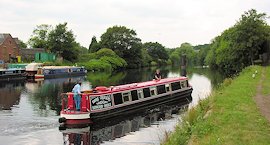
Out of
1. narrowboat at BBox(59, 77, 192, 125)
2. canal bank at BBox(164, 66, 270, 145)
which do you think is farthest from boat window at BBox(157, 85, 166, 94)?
canal bank at BBox(164, 66, 270, 145)

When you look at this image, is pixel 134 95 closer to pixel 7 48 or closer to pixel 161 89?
pixel 161 89

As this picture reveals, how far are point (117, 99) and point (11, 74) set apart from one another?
3334 cm

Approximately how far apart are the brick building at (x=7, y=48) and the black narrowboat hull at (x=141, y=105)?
46261mm

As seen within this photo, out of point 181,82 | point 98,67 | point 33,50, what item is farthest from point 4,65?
point 181,82

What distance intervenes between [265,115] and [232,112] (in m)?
Answer: 1.25

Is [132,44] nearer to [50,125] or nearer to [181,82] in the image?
[181,82]

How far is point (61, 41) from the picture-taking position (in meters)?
71.8

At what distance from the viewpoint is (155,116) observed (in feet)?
71.1

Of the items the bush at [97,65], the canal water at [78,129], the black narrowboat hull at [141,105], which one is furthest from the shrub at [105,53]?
the canal water at [78,129]

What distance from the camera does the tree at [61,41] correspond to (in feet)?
232

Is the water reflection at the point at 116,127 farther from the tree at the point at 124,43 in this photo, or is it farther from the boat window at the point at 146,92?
the tree at the point at 124,43

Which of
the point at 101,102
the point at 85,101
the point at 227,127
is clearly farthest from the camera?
the point at 101,102

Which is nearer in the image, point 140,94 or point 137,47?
point 140,94

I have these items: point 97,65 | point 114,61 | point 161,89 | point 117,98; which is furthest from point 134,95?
point 114,61
